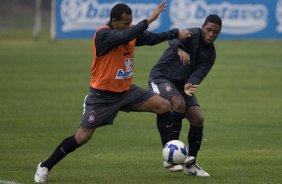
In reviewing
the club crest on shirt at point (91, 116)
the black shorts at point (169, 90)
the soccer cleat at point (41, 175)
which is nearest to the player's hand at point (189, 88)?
the black shorts at point (169, 90)

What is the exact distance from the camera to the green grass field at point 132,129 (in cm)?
1184

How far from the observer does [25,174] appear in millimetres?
11625

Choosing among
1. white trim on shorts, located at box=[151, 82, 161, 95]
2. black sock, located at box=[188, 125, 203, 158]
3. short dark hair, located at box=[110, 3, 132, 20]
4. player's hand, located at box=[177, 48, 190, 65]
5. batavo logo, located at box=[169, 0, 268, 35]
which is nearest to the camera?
short dark hair, located at box=[110, 3, 132, 20]

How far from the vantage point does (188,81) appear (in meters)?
11.9

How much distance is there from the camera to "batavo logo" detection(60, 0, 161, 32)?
4191 cm

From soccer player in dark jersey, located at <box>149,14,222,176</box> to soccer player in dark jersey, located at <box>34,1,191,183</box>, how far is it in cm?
52

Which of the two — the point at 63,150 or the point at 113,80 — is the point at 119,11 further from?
the point at 63,150

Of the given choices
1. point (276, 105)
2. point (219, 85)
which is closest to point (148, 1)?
point (219, 85)

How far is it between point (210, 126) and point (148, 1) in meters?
25.2

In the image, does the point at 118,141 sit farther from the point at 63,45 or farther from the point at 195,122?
the point at 63,45

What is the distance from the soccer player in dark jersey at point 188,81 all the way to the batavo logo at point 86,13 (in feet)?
96.9

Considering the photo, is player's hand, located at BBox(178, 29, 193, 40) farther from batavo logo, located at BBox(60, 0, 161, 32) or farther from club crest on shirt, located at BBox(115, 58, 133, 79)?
batavo logo, located at BBox(60, 0, 161, 32)

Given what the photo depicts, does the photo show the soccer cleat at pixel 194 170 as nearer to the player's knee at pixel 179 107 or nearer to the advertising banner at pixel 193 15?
the player's knee at pixel 179 107

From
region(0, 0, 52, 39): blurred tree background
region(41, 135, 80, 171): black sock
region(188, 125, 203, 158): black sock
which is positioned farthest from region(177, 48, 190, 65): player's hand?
region(0, 0, 52, 39): blurred tree background
